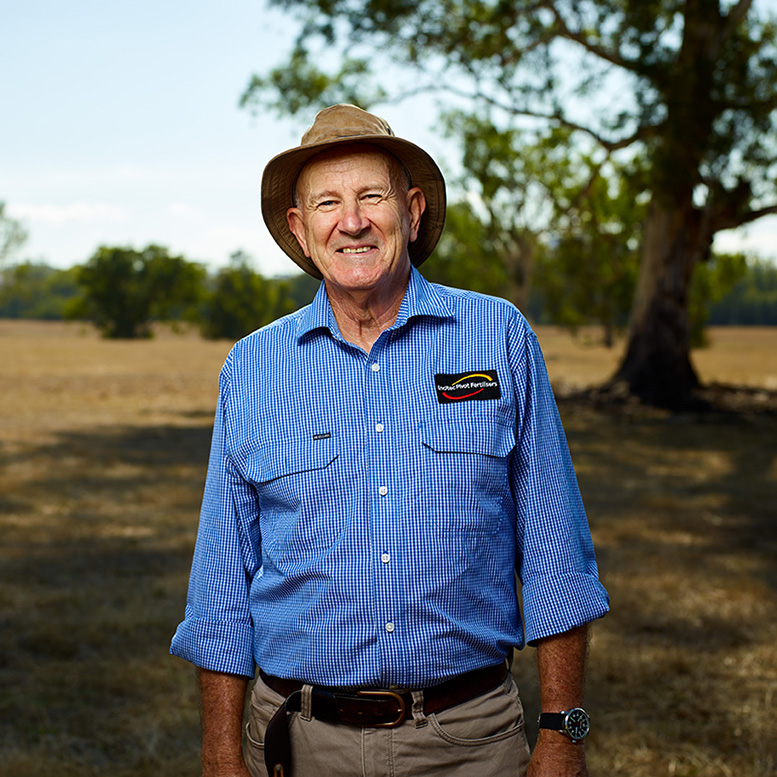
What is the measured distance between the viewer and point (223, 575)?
228 cm

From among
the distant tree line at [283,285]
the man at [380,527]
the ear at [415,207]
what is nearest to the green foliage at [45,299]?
the distant tree line at [283,285]

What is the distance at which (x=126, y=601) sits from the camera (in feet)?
20.7

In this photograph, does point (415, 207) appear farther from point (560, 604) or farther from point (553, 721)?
point (553, 721)

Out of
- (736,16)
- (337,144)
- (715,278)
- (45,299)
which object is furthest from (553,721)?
(45,299)

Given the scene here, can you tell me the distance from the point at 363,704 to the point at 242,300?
56544 mm

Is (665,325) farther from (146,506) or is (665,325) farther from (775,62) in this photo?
(146,506)

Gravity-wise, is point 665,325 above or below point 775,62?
below

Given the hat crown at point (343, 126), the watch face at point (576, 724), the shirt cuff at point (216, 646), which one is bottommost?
the watch face at point (576, 724)

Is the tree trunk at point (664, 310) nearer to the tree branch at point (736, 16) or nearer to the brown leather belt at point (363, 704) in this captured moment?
the tree branch at point (736, 16)

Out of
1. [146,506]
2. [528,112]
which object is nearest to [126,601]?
[146,506]

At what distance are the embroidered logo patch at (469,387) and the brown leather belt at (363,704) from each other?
622 millimetres

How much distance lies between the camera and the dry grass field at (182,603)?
434cm

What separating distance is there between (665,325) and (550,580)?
16.6 m

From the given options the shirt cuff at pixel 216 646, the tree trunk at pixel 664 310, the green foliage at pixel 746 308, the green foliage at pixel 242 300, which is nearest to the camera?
the shirt cuff at pixel 216 646
